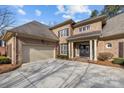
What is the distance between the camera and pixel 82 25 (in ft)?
50.1

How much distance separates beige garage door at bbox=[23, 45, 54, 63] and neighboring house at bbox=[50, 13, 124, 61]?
248 cm

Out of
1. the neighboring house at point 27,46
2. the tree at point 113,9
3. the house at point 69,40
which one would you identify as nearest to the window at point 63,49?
the house at point 69,40

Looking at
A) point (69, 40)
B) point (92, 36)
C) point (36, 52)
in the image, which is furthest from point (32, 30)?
point (92, 36)

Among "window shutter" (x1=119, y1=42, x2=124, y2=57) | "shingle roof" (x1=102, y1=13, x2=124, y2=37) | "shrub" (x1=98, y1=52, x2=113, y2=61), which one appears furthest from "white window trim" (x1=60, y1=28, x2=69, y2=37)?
"window shutter" (x1=119, y1=42, x2=124, y2=57)

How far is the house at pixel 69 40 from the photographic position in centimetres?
1141

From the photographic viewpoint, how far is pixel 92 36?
40.2ft

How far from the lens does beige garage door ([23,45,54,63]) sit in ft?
40.0

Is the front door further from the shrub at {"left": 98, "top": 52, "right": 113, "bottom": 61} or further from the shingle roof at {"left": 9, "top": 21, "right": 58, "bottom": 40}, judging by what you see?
the shingle roof at {"left": 9, "top": 21, "right": 58, "bottom": 40}

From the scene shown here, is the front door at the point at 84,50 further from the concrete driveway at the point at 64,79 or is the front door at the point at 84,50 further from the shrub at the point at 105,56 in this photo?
the concrete driveway at the point at 64,79

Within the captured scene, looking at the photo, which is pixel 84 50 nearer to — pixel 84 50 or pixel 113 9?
pixel 84 50

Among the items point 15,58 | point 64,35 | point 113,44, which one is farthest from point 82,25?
point 15,58

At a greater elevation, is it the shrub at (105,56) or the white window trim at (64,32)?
the white window trim at (64,32)
